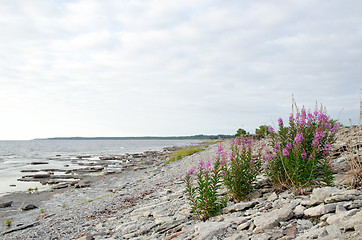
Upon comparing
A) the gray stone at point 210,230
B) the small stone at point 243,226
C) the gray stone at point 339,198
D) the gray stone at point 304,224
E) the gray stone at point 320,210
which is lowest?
the gray stone at point 210,230

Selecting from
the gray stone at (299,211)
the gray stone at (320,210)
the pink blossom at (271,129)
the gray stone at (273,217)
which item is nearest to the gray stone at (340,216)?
the gray stone at (320,210)

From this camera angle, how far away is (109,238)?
7.63 m

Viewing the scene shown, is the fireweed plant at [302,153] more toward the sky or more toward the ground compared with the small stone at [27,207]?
more toward the sky

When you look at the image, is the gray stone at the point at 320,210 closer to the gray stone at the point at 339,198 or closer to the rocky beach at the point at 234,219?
the rocky beach at the point at 234,219

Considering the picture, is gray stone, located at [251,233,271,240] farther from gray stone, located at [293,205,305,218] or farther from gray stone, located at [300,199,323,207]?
gray stone, located at [300,199,323,207]

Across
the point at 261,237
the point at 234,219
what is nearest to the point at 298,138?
the point at 234,219

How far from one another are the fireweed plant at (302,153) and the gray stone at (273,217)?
1372 millimetres

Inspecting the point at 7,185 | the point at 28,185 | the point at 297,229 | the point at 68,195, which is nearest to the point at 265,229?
the point at 297,229

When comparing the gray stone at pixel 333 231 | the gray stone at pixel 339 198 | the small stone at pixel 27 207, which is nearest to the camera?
the gray stone at pixel 333 231

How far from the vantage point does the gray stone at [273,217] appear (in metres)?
5.24

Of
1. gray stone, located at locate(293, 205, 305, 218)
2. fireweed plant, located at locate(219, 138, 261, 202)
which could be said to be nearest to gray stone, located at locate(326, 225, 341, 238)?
gray stone, located at locate(293, 205, 305, 218)

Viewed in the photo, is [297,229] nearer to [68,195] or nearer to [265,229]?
[265,229]

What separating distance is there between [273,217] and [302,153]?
2.30 meters

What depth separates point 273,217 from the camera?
5.44 meters
